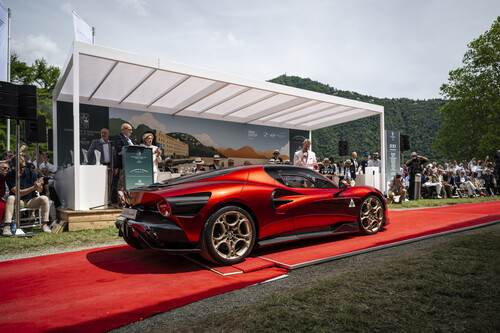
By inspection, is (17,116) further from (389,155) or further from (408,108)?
(408,108)

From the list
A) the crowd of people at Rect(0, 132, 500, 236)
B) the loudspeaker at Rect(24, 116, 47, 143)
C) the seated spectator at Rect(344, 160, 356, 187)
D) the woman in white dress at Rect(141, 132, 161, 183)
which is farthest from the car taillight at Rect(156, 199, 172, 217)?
the seated spectator at Rect(344, 160, 356, 187)

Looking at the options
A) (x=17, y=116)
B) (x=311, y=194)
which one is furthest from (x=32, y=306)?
(x=17, y=116)

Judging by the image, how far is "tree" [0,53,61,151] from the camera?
1114 inches

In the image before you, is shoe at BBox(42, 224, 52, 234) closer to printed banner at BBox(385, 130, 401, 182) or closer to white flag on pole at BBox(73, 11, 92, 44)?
white flag on pole at BBox(73, 11, 92, 44)

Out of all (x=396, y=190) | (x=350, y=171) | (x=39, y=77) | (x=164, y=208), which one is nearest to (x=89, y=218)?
(x=164, y=208)

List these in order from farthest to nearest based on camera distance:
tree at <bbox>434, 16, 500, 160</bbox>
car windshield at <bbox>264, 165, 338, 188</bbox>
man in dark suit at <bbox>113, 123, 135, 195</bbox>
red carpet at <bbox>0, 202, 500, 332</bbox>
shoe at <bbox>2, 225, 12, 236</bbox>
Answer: tree at <bbox>434, 16, 500, 160</bbox>
man in dark suit at <bbox>113, 123, 135, 195</bbox>
shoe at <bbox>2, 225, 12, 236</bbox>
car windshield at <bbox>264, 165, 338, 188</bbox>
red carpet at <bbox>0, 202, 500, 332</bbox>

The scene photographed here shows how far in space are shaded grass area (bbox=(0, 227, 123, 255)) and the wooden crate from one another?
0.27 m

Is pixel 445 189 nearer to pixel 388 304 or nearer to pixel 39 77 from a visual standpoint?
pixel 388 304

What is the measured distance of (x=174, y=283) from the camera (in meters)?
3.08

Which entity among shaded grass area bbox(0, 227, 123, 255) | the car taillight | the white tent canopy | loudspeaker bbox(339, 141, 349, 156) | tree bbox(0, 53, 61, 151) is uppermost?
tree bbox(0, 53, 61, 151)

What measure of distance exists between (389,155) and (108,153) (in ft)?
36.5

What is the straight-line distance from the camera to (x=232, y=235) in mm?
3600

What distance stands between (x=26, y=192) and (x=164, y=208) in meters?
4.75

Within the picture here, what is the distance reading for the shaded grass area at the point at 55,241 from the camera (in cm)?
489
